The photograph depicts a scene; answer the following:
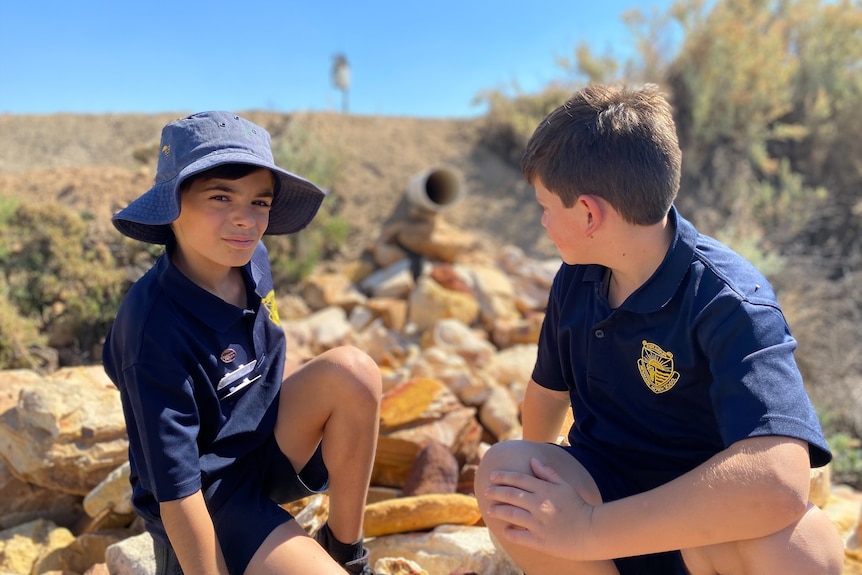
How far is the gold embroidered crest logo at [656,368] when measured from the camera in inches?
60.9

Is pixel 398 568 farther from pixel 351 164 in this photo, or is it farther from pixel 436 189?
pixel 351 164

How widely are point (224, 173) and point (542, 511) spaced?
43.8 inches

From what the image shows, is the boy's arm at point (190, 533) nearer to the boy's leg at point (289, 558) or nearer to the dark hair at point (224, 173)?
the boy's leg at point (289, 558)

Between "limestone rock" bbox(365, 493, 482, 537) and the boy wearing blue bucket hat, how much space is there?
289 millimetres

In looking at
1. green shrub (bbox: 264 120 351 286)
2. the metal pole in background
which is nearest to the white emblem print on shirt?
green shrub (bbox: 264 120 351 286)

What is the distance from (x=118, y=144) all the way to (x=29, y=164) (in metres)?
1.24

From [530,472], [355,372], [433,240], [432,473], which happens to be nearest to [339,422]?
[355,372]

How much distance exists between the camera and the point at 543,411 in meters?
1.97

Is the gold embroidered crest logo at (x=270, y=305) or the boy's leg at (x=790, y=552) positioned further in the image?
the gold embroidered crest logo at (x=270, y=305)

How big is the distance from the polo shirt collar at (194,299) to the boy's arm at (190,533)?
41cm

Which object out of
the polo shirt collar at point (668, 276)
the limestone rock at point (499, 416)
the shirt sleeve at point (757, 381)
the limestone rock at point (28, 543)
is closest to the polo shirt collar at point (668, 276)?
the polo shirt collar at point (668, 276)

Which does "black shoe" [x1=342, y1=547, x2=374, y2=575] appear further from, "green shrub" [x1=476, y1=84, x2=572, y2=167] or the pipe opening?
"green shrub" [x1=476, y1=84, x2=572, y2=167]

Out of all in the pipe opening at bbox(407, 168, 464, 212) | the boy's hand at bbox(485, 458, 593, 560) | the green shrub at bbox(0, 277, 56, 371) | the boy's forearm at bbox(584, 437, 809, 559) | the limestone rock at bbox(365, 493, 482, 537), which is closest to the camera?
the boy's forearm at bbox(584, 437, 809, 559)

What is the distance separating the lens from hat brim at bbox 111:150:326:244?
1.64 metres
